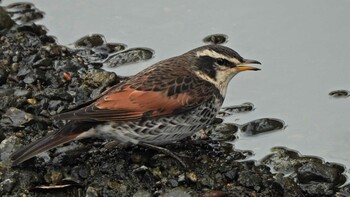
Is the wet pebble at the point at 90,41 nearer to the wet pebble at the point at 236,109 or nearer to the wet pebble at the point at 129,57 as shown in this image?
the wet pebble at the point at 129,57

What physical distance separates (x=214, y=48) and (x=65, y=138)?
2021 mm

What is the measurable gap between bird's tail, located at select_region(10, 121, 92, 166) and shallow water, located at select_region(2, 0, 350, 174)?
6.77 feet

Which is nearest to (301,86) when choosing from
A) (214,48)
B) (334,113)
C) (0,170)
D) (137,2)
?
(334,113)

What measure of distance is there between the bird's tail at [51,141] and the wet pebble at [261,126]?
7.34 feet

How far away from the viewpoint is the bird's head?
8.52 m

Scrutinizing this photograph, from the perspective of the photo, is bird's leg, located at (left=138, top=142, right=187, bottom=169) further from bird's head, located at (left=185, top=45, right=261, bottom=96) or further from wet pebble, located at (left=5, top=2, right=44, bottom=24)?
wet pebble, located at (left=5, top=2, right=44, bottom=24)

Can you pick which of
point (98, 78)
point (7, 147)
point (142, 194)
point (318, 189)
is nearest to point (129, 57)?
point (98, 78)

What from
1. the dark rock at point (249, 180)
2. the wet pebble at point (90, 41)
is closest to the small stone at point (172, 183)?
the dark rock at point (249, 180)

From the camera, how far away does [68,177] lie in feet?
26.0

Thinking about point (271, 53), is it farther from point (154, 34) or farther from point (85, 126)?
point (85, 126)

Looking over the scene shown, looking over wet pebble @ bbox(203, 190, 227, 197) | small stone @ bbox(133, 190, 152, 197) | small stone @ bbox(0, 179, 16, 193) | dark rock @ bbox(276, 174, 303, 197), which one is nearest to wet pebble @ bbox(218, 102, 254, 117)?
dark rock @ bbox(276, 174, 303, 197)

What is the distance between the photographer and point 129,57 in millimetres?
10898

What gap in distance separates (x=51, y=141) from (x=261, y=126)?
2806 mm

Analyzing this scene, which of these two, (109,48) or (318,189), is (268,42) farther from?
(318,189)
